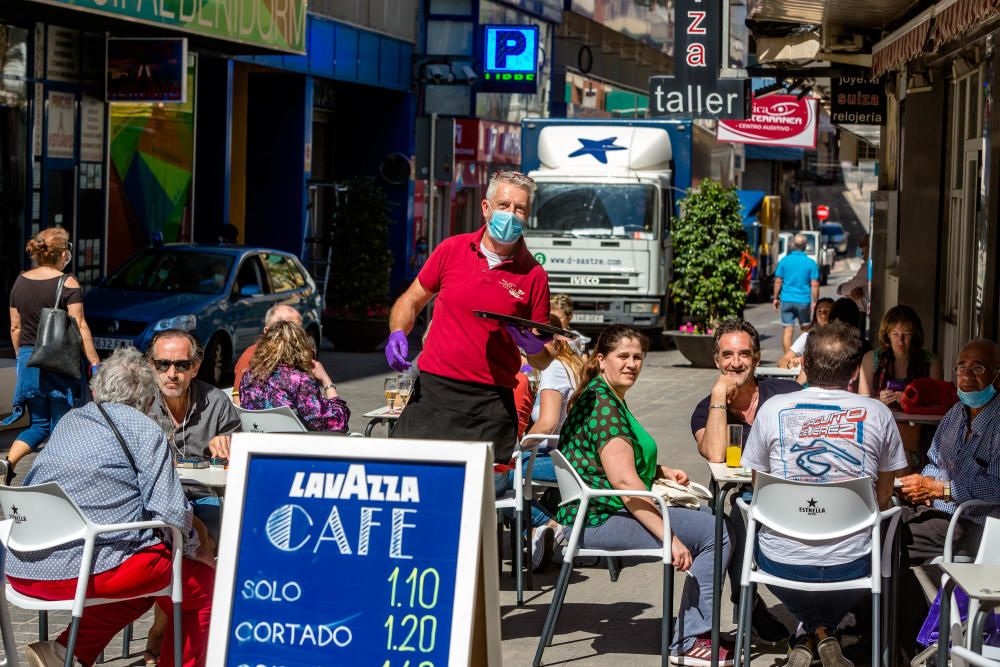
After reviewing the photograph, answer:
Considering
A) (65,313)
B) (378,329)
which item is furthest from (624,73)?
(65,313)

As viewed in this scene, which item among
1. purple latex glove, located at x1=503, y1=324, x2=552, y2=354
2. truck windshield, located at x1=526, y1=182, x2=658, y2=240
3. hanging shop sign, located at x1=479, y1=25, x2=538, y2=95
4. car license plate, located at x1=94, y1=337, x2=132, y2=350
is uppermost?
hanging shop sign, located at x1=479, y1=25, x2=538, y2=95

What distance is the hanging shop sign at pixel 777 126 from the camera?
96.1 ft

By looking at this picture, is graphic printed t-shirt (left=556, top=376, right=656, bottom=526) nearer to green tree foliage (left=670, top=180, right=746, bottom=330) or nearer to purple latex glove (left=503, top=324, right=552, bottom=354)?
purple latex glove (left=503, top=324, right=552, bottom=354)

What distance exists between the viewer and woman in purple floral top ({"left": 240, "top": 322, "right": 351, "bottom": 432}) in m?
7.63

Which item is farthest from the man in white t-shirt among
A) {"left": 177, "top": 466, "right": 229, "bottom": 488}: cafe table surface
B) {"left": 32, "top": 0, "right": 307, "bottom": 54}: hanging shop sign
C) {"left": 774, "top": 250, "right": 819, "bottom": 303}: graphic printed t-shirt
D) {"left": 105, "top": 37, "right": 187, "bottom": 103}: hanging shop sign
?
{"left": 774, "top": 250, "right": 819, "bottom": 303}: graphic printed t-shirt

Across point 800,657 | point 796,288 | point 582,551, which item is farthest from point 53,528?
point 796,288

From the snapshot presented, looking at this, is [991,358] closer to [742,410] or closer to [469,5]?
[742,410]

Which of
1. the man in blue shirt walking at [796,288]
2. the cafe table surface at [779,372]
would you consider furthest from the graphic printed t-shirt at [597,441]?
the man in blue shirt walking at [796,288]

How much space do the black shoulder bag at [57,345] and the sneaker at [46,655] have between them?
5.31m

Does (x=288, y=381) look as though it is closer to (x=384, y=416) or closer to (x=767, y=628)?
(x=384, y=416)

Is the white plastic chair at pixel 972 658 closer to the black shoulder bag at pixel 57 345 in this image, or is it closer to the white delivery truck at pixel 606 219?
the black shoulder bag at pixel 57 345

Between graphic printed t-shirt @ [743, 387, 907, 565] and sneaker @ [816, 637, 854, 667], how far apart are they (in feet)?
1.22

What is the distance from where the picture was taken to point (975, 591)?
4.39 metres

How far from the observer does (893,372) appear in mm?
9344
